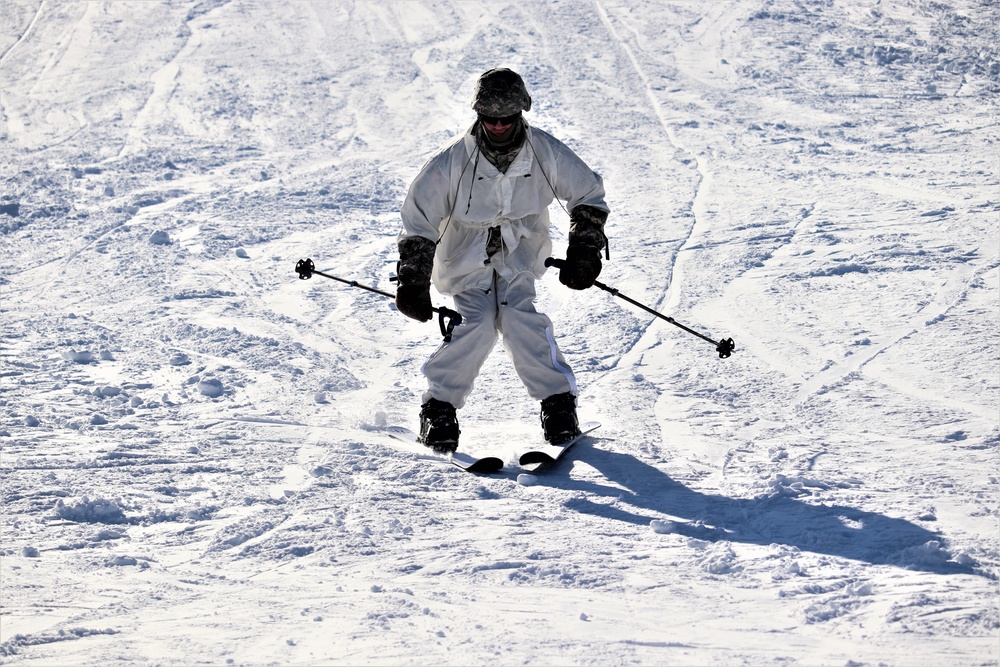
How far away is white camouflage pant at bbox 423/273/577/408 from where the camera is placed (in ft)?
15.5

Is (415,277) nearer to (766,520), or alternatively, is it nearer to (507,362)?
(507,362)

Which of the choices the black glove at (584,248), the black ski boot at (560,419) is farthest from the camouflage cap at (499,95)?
the black ski boot at (560,419)

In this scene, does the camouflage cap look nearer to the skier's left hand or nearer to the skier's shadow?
the skier's left hand

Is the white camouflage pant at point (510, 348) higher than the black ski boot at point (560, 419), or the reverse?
the white camouflage pant at point (510, 348)

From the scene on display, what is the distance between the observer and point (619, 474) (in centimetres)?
444

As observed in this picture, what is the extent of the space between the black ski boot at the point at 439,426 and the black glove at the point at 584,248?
664 mm

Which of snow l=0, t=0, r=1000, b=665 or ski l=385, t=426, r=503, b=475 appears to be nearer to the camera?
snow l=0, t=0, r=1000, b=665

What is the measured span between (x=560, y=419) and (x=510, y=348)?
339mm

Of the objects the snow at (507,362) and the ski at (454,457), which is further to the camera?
the ski at (454,457)

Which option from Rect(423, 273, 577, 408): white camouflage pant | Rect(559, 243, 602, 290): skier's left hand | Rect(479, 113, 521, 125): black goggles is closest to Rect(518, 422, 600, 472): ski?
Rect(423, 273, 577, 408): white camouflage pant

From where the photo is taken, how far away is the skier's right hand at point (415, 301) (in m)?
4.60

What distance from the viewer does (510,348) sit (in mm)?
4789

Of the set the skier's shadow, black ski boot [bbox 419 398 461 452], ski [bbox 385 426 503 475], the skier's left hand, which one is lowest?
ski [bbox 385 426 503 475]

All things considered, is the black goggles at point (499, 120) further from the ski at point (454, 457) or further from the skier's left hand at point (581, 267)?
the ski at point (454, 457)
